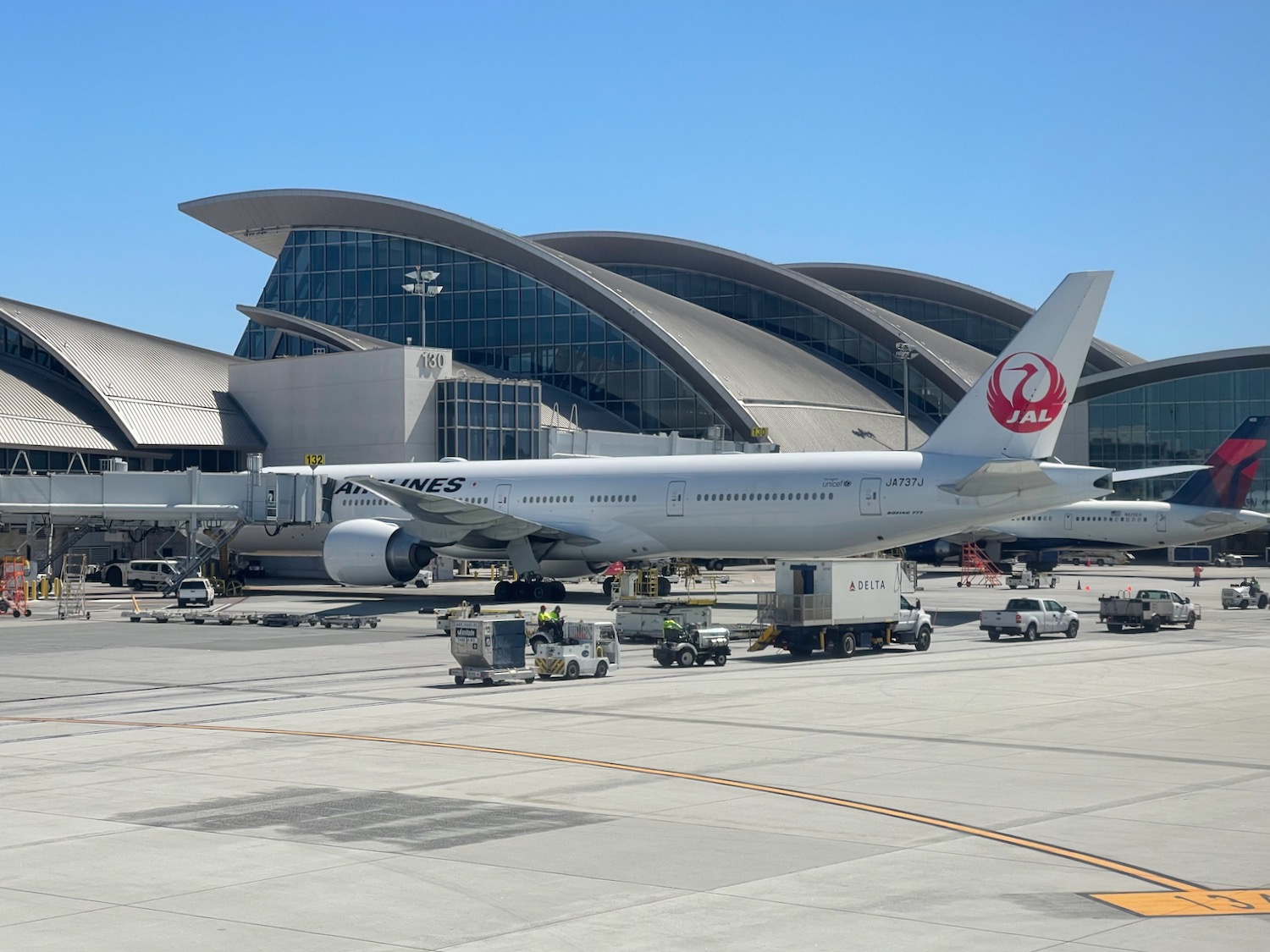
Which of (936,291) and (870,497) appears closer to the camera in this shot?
(870,497)

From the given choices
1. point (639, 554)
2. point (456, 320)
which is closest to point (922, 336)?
point (456, 320)

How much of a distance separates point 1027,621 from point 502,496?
68.3 ft

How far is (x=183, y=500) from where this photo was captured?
54.9m

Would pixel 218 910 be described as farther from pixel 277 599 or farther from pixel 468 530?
pixel 277 599

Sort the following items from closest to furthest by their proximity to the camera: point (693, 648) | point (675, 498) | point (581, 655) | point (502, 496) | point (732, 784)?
1. point (732, 784)
2. point (581, 655)
3. point (693, 648)
4. point (675, 498)
5. point (502, 496)

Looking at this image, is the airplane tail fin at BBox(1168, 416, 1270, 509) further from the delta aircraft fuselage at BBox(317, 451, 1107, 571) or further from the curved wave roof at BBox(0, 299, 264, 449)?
the curved wave roof at BBox(0, 299, 264, 449)

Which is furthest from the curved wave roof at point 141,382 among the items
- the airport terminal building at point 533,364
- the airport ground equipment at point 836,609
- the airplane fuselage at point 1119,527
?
the airport ground equipment at point 836,609

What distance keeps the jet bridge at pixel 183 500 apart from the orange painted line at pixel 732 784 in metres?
33.1

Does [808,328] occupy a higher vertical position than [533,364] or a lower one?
higher

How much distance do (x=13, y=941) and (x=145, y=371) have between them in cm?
7117

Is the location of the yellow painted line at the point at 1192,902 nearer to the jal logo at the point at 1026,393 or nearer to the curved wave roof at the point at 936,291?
the jal logo at the point at 1026,393

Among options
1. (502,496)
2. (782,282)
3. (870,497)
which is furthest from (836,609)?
(782,282)

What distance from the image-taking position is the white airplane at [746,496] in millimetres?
39688

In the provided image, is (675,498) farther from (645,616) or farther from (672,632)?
(672,632)
